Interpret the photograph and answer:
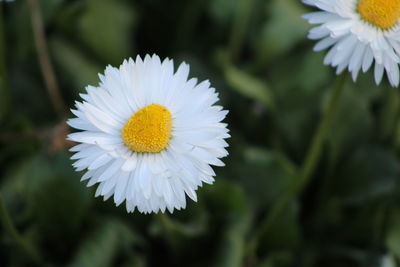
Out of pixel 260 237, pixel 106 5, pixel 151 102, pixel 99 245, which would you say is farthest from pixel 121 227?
pixel 106 5

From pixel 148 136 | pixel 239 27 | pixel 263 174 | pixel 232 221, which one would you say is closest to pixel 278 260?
pixel 232 221

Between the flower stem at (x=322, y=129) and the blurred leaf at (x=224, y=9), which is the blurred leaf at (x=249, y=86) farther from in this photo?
the flower stem at (x=322, y=129)

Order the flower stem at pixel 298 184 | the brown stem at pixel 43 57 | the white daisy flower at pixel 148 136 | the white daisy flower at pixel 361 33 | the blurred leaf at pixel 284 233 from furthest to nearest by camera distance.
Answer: the brown stem at pixel 43 57, the blurred leaf at pixel 284 233, the flower stem at pixel 298 184, the white daisy flower at pixel 361 33, the white daisy flower at pixel 148 136

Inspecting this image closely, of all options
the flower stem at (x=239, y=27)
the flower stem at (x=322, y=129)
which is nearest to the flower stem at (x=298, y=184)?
the flower stem at (x=322, y=129)

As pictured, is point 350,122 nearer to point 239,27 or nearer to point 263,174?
point 263,174

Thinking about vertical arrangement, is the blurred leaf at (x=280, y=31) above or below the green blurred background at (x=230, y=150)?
above

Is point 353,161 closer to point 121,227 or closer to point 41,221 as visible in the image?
point 121,227
